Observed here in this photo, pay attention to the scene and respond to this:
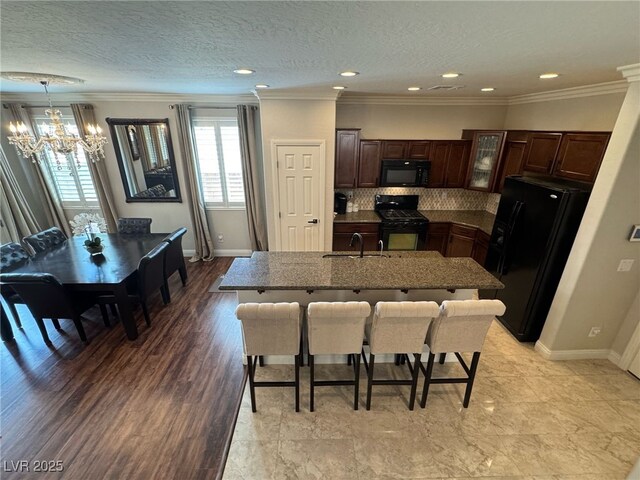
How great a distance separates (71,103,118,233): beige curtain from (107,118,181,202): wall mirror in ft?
0.86

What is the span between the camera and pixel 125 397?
2.51 m

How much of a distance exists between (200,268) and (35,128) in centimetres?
357

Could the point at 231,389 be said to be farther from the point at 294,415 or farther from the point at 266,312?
the point at 266,312

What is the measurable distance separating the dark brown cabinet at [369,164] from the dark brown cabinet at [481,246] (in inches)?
69.4

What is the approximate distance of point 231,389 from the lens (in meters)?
2.61

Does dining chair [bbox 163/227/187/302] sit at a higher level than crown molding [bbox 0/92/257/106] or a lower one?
lower

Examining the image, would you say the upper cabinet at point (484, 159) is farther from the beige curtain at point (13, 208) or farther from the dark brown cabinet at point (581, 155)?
the beige curtain at point (13, 208)

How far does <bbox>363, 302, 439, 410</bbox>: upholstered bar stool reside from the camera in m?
2.01

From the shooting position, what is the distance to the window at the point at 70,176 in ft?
15.3

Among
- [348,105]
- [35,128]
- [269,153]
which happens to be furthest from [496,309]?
[35,128]

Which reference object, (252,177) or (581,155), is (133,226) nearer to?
(252,177)

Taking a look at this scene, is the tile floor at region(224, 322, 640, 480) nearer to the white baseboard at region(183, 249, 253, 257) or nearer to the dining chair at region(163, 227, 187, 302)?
the dining chair at region(163, 227, 187, 302)

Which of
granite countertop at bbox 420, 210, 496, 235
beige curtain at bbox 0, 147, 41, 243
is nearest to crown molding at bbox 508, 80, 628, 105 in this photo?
granite countertop at bbox 420, 210, 496, 235

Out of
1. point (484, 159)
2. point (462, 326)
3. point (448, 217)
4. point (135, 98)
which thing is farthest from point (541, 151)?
point (135, 98)
